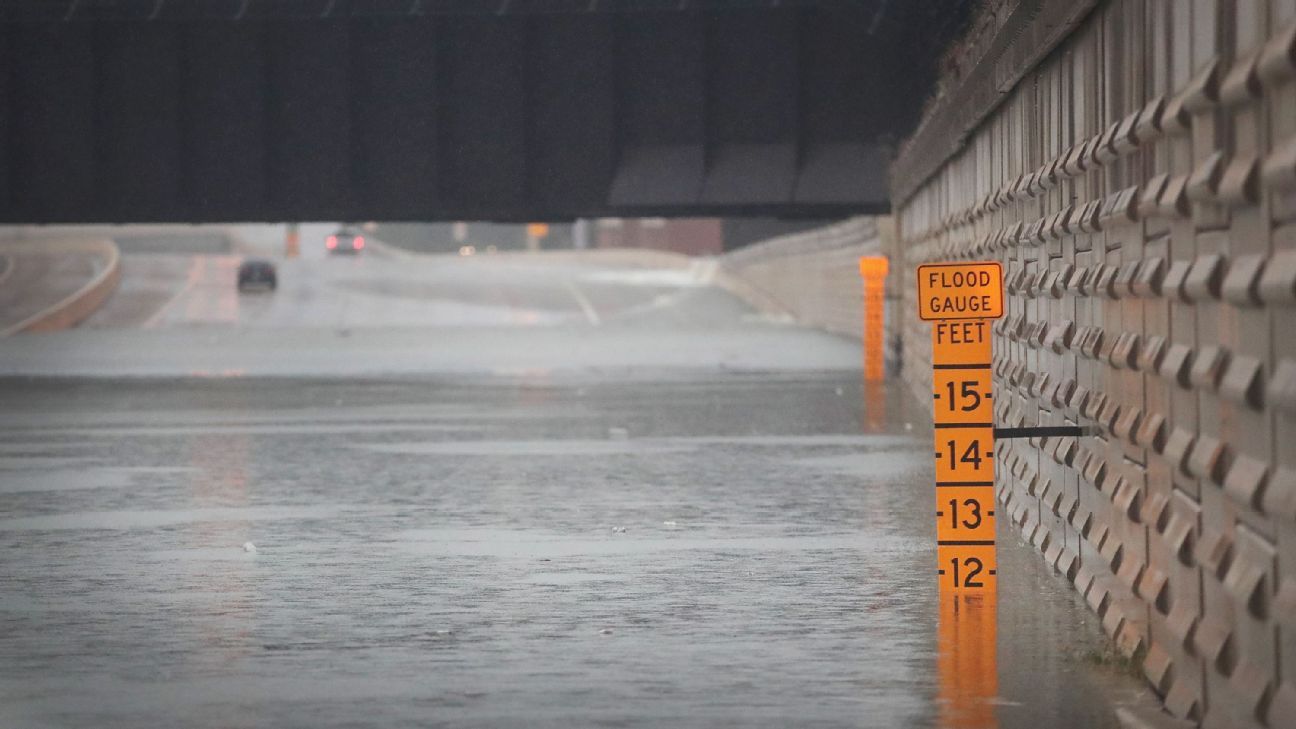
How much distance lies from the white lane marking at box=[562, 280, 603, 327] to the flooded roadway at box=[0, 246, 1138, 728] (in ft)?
146

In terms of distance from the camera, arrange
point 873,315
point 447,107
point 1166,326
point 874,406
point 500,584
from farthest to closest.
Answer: point 447,107
point 873,315
point 874,406
point 500,584
point 1166,326

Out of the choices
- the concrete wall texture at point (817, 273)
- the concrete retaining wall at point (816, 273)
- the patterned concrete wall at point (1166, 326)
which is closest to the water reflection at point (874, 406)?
the concrete wall texture at point (817, 273)

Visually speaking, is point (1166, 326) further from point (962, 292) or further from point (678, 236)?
point (678, 236)

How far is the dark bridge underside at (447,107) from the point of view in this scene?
1612 inches

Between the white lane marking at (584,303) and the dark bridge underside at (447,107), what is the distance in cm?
2927

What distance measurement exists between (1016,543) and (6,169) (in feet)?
95.9

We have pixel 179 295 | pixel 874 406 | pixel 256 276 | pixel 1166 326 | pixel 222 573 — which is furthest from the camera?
pixel 256 276

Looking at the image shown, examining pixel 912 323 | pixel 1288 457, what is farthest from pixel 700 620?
pixel 912 323

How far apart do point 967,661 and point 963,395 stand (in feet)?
8.13

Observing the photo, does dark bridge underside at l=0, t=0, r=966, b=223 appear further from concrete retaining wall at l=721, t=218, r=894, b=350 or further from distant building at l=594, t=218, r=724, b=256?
distant building at l=594, t=218, r=724, b=256

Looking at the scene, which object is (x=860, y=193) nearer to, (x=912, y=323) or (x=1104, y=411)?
(x=912, y=323)

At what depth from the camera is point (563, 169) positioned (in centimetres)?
4175

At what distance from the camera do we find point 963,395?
1309 centimetres

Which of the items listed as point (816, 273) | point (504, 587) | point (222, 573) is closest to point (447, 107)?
point (222, 573)
